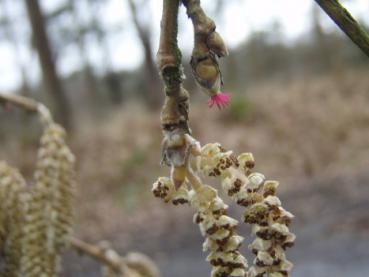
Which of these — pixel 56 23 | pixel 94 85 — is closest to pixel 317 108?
pixel 56 23

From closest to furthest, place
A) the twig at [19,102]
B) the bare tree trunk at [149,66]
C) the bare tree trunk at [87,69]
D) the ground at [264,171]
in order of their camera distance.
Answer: the twig at [19,102] < the ground at [264,171] < the bare tree trunk at [149,66] < the bare tree trunk at [87,69]

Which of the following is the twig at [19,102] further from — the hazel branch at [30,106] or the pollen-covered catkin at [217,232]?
the pollen-covered catkin at [217,232]

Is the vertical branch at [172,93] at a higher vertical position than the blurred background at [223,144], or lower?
lower

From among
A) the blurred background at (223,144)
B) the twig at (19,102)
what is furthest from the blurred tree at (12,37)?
the twig at (19,102)

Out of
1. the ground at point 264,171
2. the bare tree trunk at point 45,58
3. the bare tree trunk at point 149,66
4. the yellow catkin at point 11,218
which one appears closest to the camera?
the yellow catkin at point 11,218

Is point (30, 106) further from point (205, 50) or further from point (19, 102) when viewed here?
point (205, 50)

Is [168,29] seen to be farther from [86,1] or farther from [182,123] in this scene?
[86,1]

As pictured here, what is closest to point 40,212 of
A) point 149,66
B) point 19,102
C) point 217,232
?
point 19,102
